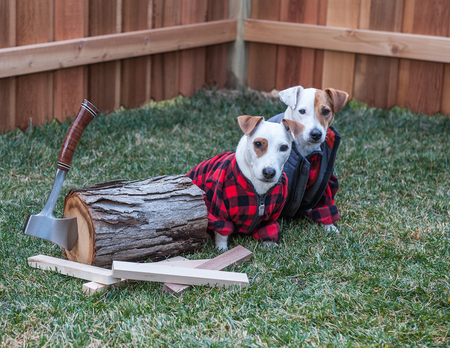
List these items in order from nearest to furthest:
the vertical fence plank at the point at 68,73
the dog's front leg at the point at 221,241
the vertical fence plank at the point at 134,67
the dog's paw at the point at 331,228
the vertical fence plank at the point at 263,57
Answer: the dog's front leg at the point at 221,241
the dog's paw at the point at 331,228
the vertical fence plank at the point at 68,73
the vertical fence plank at the point at 134,67
the vertical fence plank at the point at 263,57

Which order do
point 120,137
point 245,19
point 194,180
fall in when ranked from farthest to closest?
point 245,19
point 120,137
point 194,180

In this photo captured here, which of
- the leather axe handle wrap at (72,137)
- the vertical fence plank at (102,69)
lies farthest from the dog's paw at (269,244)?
the vertical fence plank at (102,69)

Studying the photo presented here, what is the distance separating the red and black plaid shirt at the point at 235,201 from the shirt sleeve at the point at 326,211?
0.35 meters

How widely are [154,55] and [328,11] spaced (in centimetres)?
209

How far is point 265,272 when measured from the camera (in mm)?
3145

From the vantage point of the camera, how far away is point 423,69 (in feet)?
20.7

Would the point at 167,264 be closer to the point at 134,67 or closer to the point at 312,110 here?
the point at 312,110

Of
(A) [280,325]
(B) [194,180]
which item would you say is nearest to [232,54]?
(B) [194,180]

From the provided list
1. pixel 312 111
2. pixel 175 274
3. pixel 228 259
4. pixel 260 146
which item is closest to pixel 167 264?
pixel 175 274

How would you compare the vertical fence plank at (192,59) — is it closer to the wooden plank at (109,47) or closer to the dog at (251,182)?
the wooden plank at (109,47)

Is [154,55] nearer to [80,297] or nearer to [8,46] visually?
[8,46]

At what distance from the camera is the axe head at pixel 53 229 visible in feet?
9.67

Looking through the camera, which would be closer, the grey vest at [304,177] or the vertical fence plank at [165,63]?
the grey vest at [304,177]

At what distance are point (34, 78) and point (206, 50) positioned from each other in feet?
8.12
